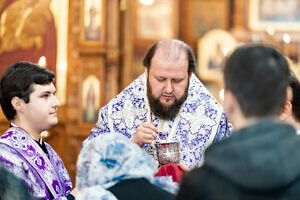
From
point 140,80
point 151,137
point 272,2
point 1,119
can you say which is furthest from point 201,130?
point 272,2

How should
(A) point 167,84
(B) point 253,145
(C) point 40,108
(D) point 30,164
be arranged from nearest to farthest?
(B) point 253,145 → (D) point 30,164 → (C) point 40,108 → (A) point 167,84

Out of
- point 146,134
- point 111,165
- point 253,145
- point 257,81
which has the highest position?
point 257,81

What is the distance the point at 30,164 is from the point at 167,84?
2.55ft

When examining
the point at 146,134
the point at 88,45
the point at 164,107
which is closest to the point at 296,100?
the point at 146,134

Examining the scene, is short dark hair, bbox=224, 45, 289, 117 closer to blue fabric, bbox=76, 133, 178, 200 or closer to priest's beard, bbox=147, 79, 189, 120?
blue fabric, bbox=76, 133, 178, 200

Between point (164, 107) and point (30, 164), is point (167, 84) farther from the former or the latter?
point (30, 164)

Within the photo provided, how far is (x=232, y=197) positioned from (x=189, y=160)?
64.8 inches

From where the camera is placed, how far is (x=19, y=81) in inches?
123

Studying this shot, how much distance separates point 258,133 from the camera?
182 centimetres

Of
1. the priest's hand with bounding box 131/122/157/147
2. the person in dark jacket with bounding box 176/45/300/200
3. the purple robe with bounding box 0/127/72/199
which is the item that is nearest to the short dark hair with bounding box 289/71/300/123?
the priest's hand with bounding box 131/122/157/147

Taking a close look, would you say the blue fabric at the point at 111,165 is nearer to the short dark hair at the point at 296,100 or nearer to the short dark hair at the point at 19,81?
the short dark hair at the point at 296,100

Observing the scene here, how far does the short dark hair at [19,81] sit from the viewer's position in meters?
3.12

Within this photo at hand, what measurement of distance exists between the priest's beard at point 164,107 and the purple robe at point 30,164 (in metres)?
0.61

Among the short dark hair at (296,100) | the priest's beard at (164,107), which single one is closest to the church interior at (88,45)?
the priest's beard at (164,107)
